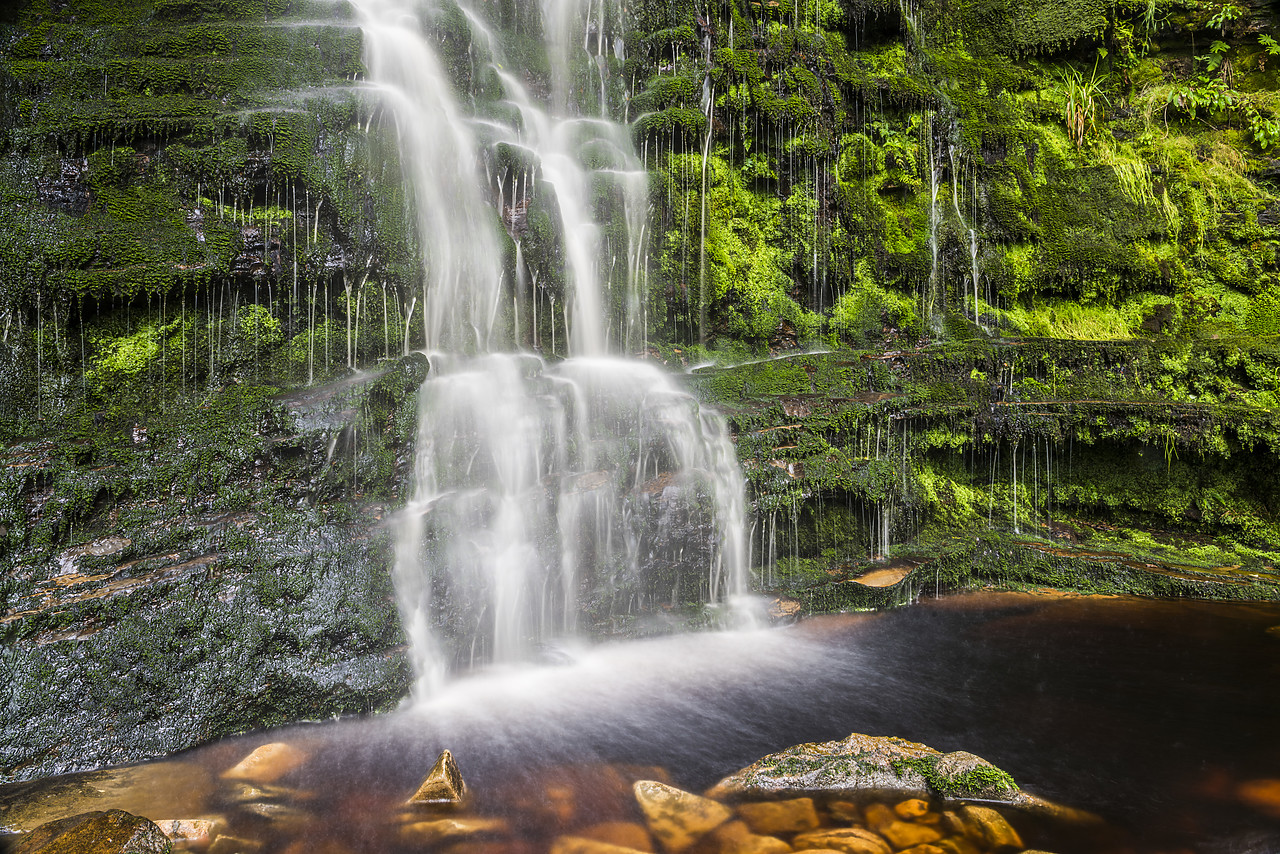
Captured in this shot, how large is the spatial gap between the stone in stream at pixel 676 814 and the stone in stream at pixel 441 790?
112 centimetres

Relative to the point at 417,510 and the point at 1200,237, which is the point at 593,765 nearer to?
the point at 417,510

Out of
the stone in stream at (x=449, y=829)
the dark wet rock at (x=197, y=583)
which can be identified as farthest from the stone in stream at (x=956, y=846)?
the dark wet rock at (x=197, y=583)

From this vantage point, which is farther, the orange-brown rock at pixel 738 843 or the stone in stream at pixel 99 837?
the orange-brown rock at pixel 738 843

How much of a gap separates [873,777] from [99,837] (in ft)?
14.1

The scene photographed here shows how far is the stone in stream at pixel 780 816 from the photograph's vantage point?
3682 mm

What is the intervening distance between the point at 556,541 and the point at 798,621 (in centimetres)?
278

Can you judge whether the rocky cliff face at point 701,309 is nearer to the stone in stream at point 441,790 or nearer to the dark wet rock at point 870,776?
the stone in stream at point 441,790

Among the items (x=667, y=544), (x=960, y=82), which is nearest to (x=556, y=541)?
(x=667, y=544)

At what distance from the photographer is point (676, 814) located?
388 cm

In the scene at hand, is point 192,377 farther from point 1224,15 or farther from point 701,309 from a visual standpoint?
point 1224,15

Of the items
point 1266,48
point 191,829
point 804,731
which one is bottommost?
point 804,731

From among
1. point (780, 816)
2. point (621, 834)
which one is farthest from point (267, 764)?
point (780, 816)

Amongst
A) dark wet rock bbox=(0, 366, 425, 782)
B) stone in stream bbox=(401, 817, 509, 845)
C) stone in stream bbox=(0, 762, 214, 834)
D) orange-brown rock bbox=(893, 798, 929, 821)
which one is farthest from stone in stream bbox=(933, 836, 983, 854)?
stone in stream bbox=(0, 762, 214, 834)

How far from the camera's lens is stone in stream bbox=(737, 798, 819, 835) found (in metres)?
3.68
